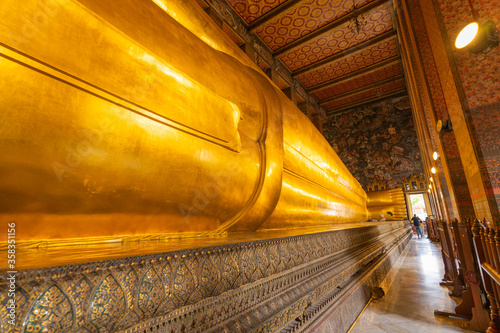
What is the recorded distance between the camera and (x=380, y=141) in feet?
26.2

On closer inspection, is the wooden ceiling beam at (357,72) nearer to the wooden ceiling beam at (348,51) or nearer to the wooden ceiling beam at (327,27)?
the wooden ceiling beam at (348,51)

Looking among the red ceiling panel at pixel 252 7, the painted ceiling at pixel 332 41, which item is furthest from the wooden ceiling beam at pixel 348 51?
the red ceiling panel at pixel 252 7

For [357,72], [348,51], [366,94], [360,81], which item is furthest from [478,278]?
[366,94]

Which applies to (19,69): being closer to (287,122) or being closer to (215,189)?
(215,189)

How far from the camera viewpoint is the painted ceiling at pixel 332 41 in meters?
4.44

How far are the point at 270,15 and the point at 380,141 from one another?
5.70 metres

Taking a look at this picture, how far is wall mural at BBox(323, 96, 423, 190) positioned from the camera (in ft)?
25.1

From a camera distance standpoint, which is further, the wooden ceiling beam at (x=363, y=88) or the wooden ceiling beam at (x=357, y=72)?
the wooden ceiling beam at (x=363, y=88)

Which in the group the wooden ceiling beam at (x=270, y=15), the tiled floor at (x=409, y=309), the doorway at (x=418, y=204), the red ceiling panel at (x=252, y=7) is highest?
the red ceiling panel at (x=252, y=7)

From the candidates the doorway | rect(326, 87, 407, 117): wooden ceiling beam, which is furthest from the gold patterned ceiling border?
the doorway

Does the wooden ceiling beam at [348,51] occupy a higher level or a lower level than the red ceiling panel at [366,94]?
lower

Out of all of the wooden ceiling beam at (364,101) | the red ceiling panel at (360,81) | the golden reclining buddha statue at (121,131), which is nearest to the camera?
the golden reclining buddha statue at (121,131)

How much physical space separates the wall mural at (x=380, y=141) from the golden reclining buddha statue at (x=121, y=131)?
322 inches

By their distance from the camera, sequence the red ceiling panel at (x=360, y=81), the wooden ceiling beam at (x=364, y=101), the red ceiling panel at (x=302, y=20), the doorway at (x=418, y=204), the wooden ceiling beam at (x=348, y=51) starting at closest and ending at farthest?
the red ceiling panel at (x=302, y=20)
the wooden ceiling beam at (x=348, y=51)
the red ceiling panel at (x=360, y=81)
the wooden ceiling beam at (x=364, y=101)
the doorway at (x=418, y=204)
